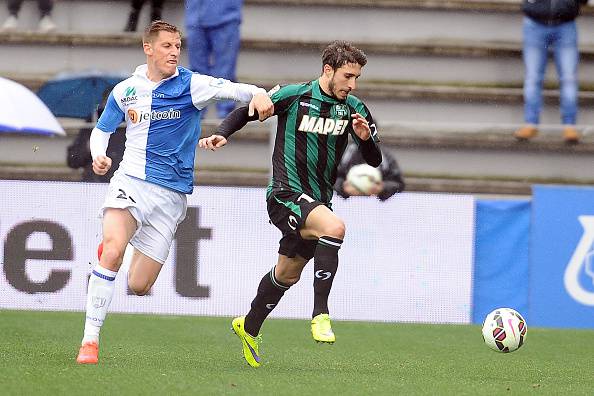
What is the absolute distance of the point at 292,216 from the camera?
8055mm

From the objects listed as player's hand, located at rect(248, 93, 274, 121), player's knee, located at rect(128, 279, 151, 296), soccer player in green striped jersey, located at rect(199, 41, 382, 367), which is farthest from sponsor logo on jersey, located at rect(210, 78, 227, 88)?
player's knee, located at rect(128, 279, 151, 296)

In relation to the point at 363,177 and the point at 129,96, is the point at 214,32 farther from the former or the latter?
the point at 129,96

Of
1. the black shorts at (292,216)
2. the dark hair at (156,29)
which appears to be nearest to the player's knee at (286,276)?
the black shorts at (292,216)

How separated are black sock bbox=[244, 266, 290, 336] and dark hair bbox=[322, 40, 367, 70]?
136cm

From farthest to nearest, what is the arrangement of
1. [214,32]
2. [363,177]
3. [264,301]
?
[214,32]
[363,177]
[264,301]

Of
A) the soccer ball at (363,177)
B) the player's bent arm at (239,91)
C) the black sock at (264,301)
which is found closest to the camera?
the player's bent arm at (239,91)

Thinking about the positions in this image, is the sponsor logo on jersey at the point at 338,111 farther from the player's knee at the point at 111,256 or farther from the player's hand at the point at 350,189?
the player's hand at the point at 350,189

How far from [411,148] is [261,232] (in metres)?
2.46

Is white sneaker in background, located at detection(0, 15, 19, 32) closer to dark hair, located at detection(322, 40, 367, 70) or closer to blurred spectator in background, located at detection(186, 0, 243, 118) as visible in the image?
blurred spectator in background, located at detection(186, 0, 243, 118)

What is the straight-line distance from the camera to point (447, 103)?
15023 millimetres

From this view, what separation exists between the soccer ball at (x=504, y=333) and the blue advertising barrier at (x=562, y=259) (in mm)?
3673

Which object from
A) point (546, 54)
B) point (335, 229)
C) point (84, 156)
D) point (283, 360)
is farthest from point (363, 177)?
point (335, 229)

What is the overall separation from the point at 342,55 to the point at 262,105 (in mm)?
650

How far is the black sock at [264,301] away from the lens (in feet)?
27.2
